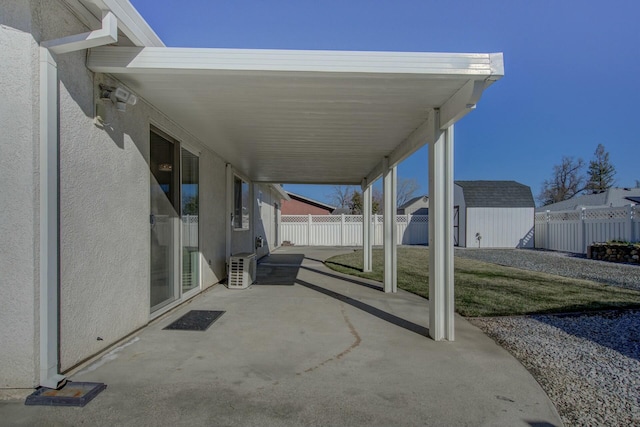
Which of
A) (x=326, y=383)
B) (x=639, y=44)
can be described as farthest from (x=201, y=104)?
(x=639, y=44)

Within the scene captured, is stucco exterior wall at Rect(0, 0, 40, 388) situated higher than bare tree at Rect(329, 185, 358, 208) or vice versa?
bare tree at Rect(329, 185, 358, 208)

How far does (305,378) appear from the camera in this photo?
2.73 metres

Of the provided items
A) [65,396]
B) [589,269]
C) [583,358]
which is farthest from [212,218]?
[589,269]

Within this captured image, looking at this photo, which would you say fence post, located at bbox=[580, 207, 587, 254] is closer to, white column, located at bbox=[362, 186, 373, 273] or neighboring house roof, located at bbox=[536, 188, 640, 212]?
neighboring house roof, located at bbox=[536, 188, 640, 212]

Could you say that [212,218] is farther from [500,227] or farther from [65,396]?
[500,227]

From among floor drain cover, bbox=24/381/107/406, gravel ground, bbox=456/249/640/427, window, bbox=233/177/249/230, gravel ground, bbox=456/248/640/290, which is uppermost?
window, bbox=233/177/249/230

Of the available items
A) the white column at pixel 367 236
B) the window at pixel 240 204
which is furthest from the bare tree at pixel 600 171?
the window at pixel 240 204

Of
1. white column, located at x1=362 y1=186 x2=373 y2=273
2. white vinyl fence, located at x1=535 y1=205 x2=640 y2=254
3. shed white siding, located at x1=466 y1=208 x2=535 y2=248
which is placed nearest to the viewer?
white column, located at x1=362 y1=186 x2=373 y2=273

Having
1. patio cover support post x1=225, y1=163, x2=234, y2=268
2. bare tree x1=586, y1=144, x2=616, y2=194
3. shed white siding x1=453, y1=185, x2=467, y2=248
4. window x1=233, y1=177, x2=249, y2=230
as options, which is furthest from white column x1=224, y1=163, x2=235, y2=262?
bare tree x1=586, y1=144, x2=616, y2=194

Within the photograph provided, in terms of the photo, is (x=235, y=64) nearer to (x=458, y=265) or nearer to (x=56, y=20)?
(x=56, y=20)

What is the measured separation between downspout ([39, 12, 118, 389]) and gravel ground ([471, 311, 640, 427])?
3479 millimetres

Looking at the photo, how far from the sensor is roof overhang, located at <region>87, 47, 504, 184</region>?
284 cm

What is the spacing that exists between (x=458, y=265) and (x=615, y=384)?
7.99 m

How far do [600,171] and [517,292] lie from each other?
43.9 metres
